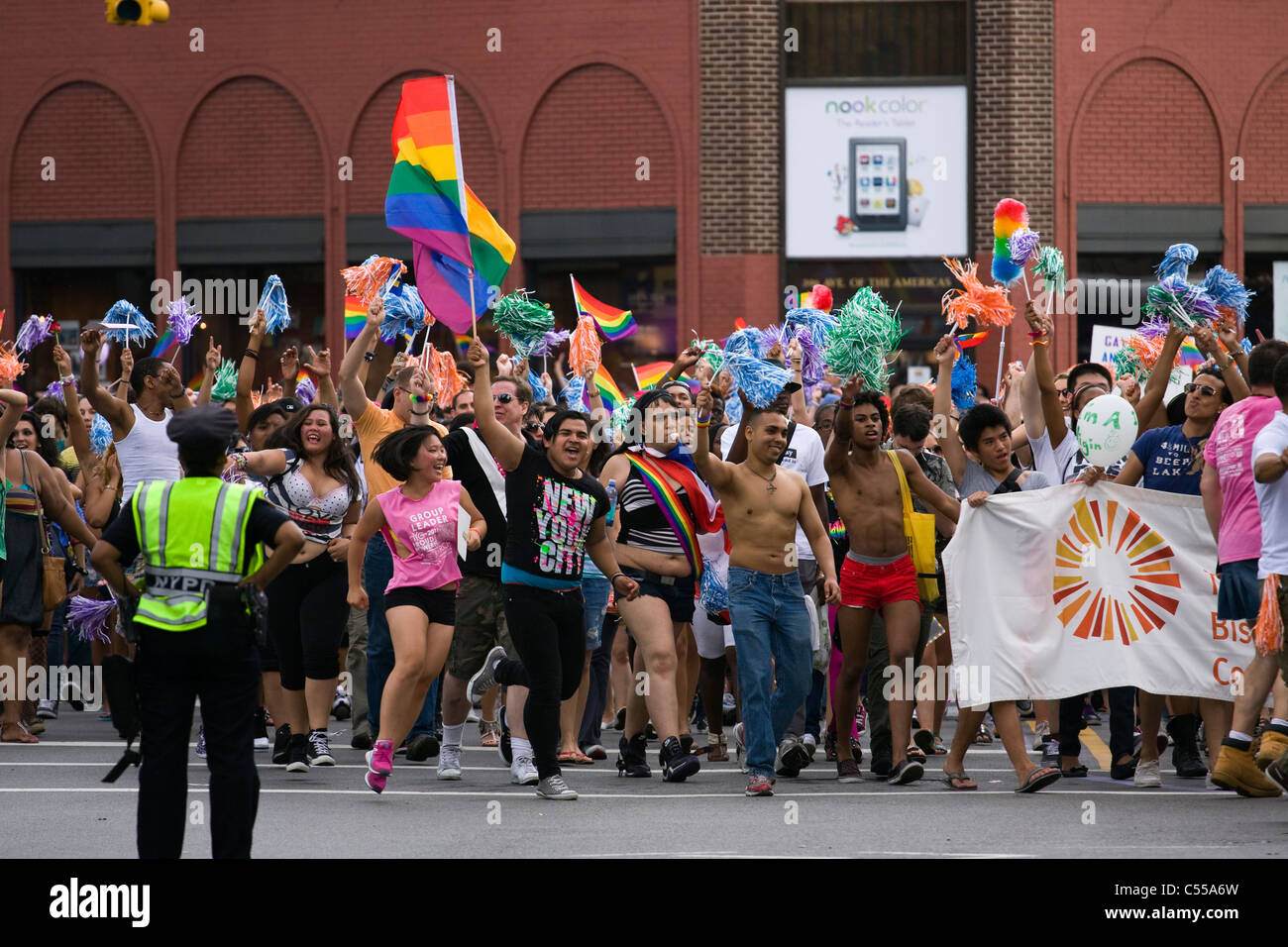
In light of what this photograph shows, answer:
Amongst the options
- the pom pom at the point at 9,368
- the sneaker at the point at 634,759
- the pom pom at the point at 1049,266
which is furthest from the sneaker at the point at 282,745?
the pom pom at the point at 1049,266

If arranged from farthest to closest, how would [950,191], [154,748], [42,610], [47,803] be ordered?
1. [950,191]
2. [42,610]
3. [47,803]
4. [154,748]

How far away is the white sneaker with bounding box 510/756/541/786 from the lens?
995cm

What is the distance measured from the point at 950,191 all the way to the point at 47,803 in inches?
688

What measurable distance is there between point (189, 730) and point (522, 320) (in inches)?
187

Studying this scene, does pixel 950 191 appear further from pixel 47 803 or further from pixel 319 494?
pixel 47 803

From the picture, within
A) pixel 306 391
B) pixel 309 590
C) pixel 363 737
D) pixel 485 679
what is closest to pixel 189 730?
pixel 485 679

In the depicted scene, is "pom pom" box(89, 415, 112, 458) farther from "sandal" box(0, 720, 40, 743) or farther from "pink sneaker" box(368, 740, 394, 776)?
"pink sneaker" box(368, 740, 394, 776)

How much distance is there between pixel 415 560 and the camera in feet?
32.4

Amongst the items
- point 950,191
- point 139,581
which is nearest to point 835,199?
point 950,191

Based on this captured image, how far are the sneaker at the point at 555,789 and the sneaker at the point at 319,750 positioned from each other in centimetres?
176

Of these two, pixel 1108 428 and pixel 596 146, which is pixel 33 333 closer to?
pixel 1108 428

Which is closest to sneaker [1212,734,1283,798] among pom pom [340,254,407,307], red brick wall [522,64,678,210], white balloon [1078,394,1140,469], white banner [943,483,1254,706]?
white banner [943,483,1254,706]

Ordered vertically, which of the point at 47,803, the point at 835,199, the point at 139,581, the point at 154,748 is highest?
the point at 835,199

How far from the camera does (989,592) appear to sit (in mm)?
10109
